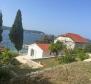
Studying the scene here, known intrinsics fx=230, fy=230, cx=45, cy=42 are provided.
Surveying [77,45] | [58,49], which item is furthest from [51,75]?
[77,45]

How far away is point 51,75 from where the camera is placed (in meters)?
9.90

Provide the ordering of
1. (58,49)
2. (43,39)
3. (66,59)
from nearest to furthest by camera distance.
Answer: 1. (66,59)
2. (58,49)
3. (43,39)

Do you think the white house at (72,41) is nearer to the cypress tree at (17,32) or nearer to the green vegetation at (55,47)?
the cypress tree at (17,32)

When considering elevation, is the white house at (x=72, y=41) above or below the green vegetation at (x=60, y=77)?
above

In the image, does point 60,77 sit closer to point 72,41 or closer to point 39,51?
point 39,51

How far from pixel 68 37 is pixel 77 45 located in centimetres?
263

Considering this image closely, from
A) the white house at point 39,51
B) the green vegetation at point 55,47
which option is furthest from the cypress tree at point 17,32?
the green vegetation at point 55,47

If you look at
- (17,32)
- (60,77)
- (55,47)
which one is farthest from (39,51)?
(60,77)

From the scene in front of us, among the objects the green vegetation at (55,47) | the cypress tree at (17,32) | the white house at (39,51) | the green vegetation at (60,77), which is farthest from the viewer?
the cypress tree at (17,32)

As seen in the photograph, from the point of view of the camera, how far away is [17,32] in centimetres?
4344

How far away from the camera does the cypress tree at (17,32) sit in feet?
141

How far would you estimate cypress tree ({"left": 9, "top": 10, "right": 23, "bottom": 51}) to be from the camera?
43.0 meters

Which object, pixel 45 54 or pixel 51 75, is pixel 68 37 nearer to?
pixel 45 54

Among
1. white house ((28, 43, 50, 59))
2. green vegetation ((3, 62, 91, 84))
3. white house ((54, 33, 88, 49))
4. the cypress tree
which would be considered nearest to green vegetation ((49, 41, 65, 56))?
white house ((28, 43, 50, 59))
